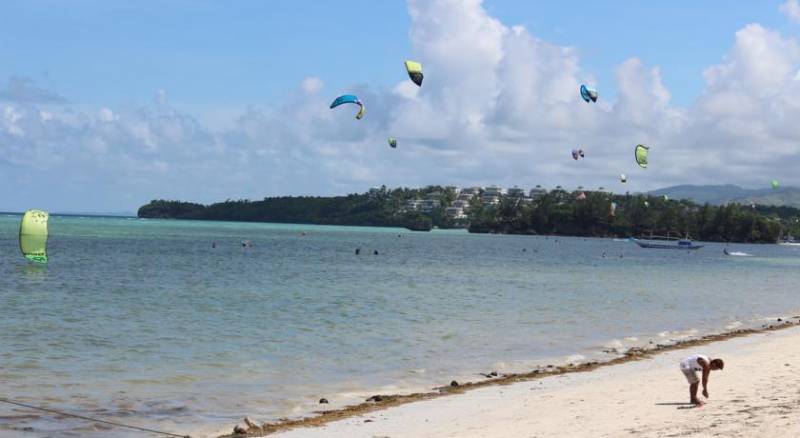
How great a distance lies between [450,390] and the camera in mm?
15477

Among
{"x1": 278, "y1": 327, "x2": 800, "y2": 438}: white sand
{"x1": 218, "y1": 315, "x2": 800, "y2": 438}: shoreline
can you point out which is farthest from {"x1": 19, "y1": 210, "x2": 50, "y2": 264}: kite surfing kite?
{"x1": 278, "y1": 327, "x2": 800, "y2": 438}: white sand

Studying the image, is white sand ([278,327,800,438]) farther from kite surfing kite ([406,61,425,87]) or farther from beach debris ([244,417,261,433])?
kite surfing kite ([406,61,425,87])

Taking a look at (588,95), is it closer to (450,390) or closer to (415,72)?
(415,72)

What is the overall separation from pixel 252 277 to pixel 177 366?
30426mm

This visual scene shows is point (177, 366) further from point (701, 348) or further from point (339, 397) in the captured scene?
point (701, 348)

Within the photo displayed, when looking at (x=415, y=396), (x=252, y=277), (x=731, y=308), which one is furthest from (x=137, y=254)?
(x=415, y=396)

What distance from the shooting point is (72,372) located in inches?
674

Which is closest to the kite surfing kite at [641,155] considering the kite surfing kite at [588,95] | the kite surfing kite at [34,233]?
the kite surfing kite at [588,95]

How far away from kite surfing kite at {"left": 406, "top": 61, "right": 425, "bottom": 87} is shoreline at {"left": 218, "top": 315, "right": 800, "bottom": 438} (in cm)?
1430

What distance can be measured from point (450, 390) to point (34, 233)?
31.8 meters

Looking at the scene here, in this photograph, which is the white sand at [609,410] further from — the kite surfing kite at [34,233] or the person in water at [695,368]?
the kite surfing kite at [34,233]

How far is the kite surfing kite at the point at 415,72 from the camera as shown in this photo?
33031mm

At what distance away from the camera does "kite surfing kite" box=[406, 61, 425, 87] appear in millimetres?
33031

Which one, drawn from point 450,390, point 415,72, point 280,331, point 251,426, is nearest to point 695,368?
point 450,390
